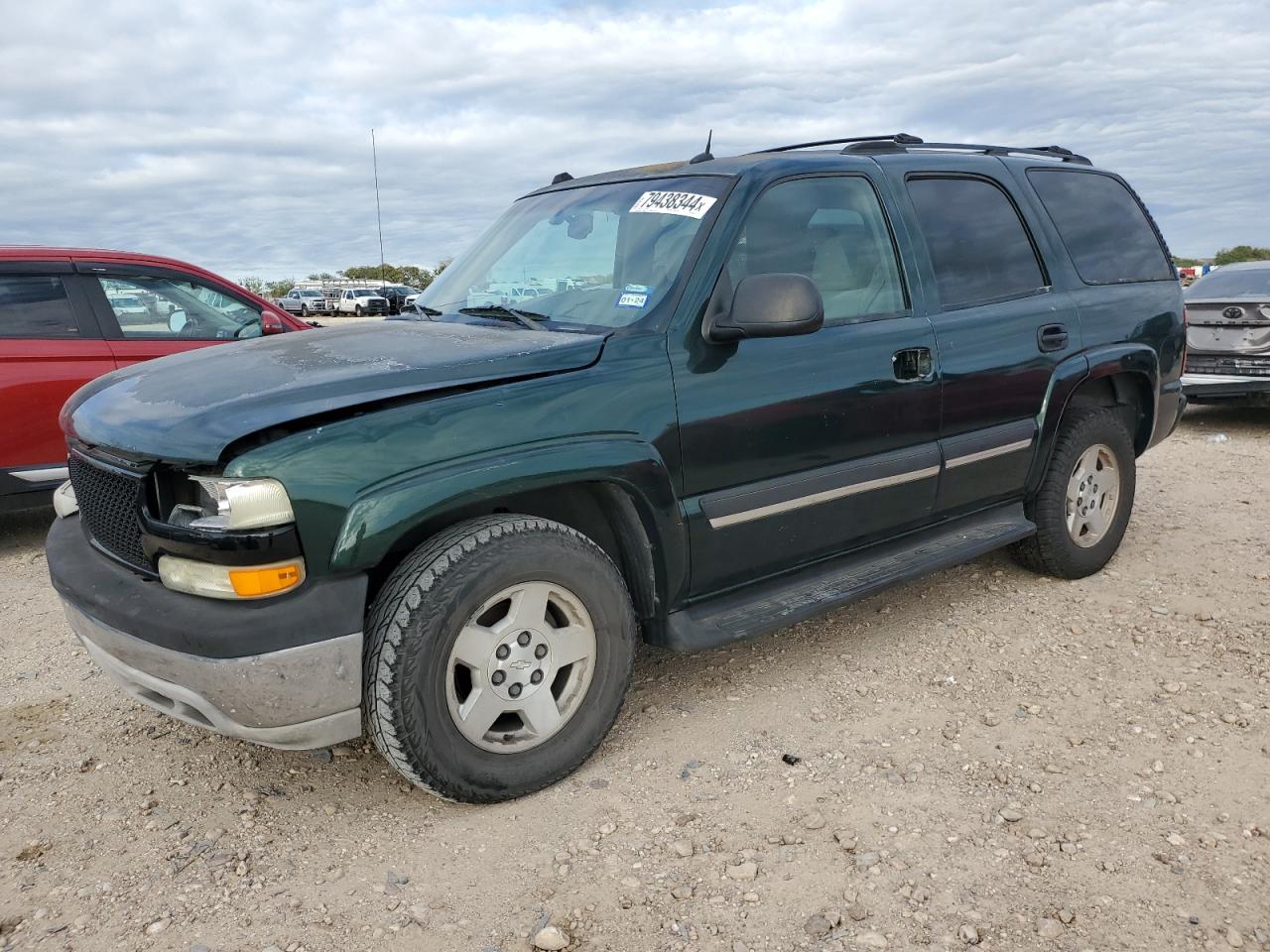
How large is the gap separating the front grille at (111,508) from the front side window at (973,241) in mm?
2929

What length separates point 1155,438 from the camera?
5.00 metres

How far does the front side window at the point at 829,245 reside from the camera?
11.1ft

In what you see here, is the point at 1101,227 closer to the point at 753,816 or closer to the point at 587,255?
the point at 587,255

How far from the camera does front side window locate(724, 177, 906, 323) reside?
3381 mm

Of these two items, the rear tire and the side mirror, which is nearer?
the side mirror

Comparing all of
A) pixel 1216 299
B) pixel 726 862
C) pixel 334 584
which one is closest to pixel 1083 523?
pixel 726 862

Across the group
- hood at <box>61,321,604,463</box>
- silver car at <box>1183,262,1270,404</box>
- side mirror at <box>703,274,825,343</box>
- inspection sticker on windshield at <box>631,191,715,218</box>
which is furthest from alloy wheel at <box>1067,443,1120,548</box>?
silver car at <box>1183,262,1270,404</box>

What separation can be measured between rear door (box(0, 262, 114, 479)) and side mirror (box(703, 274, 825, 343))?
4.20 metres

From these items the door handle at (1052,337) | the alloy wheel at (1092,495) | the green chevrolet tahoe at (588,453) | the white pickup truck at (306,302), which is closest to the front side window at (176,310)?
the green chevrolet tahoe at (588,453)

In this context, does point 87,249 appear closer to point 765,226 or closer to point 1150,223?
point 765,226

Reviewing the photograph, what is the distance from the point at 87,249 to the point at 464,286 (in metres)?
3.38

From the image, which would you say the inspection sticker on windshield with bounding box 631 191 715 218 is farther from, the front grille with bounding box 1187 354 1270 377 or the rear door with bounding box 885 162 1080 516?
the front grille with bounding box 1187 354 1270 377

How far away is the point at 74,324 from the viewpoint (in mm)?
5719

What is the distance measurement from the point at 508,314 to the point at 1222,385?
7624 mm
